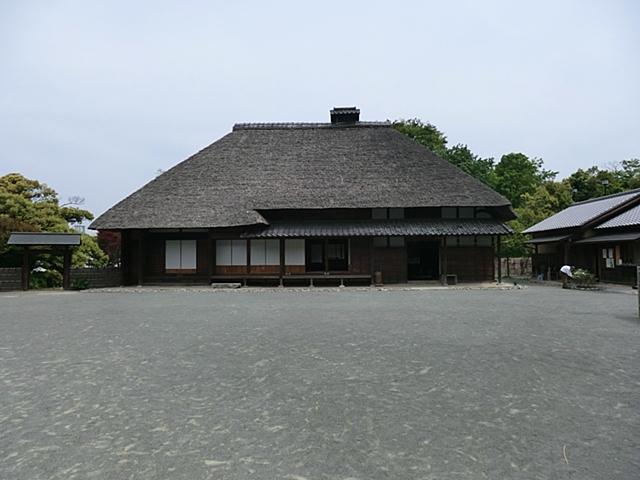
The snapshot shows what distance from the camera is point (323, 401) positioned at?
3725mm

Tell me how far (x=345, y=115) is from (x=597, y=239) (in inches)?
523

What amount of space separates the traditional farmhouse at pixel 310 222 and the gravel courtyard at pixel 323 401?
9509 mm

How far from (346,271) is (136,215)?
9.05 m

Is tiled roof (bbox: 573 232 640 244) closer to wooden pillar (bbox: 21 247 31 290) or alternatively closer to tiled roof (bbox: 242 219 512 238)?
tiled roof (bbox: 242 219 512 238)

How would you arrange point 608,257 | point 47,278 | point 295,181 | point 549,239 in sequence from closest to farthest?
point 608,257
point 295,181
point 47,278
point 549,239

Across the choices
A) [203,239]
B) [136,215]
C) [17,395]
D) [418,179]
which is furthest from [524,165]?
[17,395]

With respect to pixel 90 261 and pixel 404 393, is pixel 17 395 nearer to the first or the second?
pixel 404 393

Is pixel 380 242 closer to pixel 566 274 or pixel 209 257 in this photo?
pixel 209 257

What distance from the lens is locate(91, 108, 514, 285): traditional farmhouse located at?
16.9 metres

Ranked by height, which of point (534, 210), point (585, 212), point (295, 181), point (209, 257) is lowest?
point (209, 257)

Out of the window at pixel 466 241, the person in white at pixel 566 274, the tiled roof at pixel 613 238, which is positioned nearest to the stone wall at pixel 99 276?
the window at pixel 466 241

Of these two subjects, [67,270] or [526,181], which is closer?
[67,270]

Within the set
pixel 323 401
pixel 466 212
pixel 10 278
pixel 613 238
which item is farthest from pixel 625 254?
pixel 10 278

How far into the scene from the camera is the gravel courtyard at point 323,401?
8.69 feet
